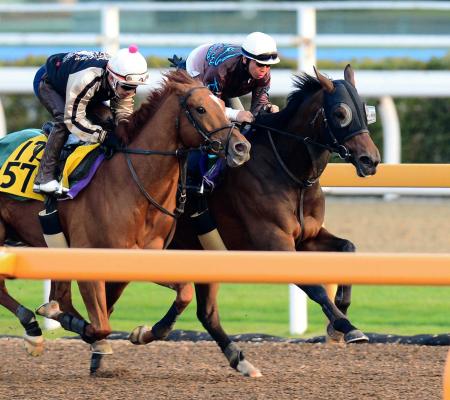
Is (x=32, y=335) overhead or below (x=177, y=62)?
below

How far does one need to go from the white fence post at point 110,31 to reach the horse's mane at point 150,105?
2.31 meters

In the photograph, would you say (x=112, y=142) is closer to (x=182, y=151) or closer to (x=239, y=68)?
(x=182, y=151)

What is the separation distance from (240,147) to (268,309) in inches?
106

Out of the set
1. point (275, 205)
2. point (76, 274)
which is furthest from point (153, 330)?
point (76, 274)

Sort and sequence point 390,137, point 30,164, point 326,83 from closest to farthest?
point 326,83 → point 30,164 → point 390,137

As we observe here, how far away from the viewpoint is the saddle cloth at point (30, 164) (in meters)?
5.24

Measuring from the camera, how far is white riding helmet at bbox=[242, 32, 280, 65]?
17.5 feet

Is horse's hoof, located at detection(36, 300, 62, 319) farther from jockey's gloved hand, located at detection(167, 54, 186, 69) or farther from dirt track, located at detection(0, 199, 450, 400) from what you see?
jockey's gloved hand, located at detection(167, 54, 186, 69)

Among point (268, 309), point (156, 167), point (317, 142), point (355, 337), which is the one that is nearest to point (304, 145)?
point (317, 142)

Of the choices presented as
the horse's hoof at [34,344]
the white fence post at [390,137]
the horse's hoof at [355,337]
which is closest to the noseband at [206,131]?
the horse's hoof at [355,337]

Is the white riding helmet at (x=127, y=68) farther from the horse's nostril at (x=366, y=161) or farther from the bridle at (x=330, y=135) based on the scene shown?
the horse's nostril at (x=366, y=161)

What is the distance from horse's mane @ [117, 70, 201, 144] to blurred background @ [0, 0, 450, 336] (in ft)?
1.01

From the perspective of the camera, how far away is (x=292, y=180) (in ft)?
17.6

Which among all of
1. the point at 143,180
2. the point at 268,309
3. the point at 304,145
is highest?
the point at 304,145
